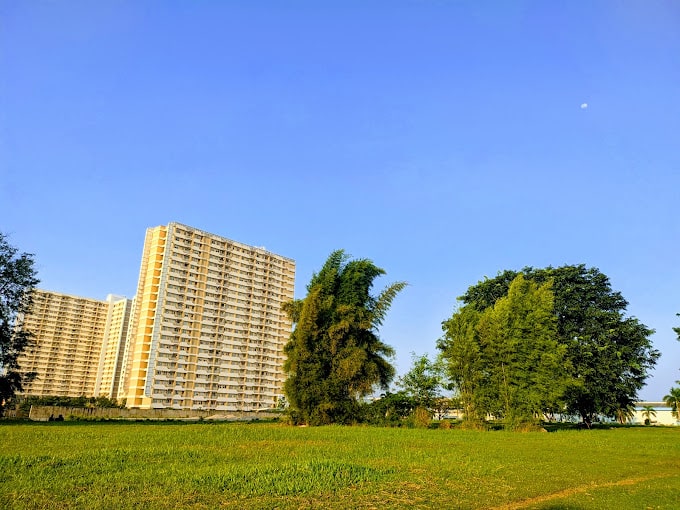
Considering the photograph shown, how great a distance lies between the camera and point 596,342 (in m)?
39.6

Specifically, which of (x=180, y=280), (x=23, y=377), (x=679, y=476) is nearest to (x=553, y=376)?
(x=679, y=476)

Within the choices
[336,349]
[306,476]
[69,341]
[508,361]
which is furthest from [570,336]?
[69,341]

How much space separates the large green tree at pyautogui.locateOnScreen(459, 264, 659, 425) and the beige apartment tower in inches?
2744

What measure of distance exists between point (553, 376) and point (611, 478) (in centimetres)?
2102

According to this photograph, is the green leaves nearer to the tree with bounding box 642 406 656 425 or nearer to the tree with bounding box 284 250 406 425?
the tree with bounding box 284 250 406 425

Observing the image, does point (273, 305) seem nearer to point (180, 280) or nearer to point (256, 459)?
point (180, 280)

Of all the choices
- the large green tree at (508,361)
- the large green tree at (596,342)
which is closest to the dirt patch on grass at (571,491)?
the large green tree at (508,361)

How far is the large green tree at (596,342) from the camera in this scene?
38.1 metres

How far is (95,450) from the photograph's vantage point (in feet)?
40.0

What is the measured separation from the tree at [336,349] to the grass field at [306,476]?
1374cm

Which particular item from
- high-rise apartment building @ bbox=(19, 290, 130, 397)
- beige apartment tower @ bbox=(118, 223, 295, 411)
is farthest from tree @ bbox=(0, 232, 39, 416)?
high-rise apartment building @ bbox=(19, 290, 130, 397)

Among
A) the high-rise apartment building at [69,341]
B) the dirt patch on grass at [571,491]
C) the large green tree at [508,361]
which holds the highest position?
the high-rise apartment building at [69,341]

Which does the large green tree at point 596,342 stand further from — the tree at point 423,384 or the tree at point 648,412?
the tree at point 648,412

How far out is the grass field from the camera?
25.3ft
